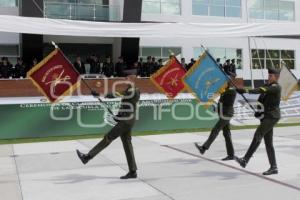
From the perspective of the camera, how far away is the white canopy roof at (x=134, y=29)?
Result: 544 inches

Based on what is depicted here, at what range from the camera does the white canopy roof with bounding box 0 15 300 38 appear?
1383cm

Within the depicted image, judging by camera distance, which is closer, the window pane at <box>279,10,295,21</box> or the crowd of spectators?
the crowd of spectators

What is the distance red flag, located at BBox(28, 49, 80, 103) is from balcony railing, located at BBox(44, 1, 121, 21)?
20.4 meters

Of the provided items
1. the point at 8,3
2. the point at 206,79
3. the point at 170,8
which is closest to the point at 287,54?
the point at 170,8

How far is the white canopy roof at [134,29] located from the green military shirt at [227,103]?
542cm

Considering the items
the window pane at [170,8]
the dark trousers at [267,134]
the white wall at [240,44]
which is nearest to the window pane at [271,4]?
the white wall at [240,44]

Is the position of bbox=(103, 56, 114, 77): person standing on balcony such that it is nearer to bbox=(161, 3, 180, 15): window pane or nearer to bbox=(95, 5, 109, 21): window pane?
bbox=(95, 5, 109, 21): window pane

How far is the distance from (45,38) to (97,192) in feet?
87.0

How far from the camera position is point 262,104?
8492 millimetres

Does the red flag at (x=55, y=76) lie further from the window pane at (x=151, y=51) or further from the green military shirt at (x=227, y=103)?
the window pane at (x=151, y=51)

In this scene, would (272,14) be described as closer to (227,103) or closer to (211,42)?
(211,42)

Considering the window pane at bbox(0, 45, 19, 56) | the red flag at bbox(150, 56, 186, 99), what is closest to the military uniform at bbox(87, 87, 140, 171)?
the red flag at bbox(150, 56, 186, 99)

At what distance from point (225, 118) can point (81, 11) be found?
79.3ft

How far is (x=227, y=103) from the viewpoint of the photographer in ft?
33.1
